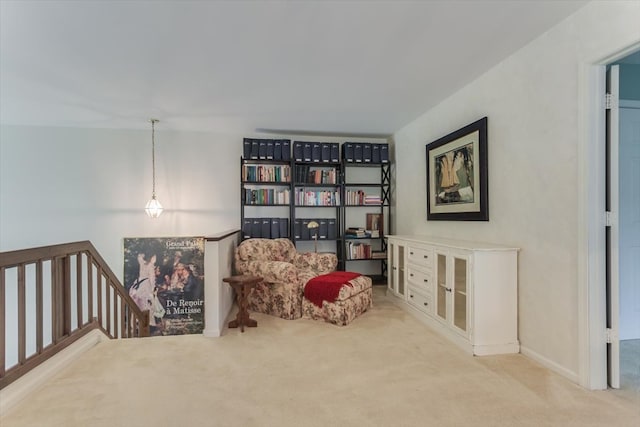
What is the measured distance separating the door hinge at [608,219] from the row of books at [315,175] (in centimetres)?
344

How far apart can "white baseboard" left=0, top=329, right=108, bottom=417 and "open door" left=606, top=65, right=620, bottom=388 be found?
368 cm

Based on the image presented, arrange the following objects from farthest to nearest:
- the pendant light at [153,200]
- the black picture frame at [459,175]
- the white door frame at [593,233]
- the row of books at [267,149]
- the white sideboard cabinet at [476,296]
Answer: the row of books at [267,149]
the pendant light at [153,200]
the black picture frame at [459,175]
the white sideboard cabinet at [476,296]
the white door frame at [593,233]

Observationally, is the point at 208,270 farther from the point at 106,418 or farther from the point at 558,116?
the point at 558,116

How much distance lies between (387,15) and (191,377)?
9.22ft

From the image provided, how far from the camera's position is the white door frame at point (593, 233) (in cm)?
200

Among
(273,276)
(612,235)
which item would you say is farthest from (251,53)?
(612,235)

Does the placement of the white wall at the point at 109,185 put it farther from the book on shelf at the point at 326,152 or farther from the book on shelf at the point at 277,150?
the book on shelf at the point at 326,152

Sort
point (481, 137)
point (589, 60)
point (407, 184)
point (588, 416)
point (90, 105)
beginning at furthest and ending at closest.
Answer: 1. point (407, 184)
2. point (90, 105)
3. point (481, 137)
4. point (589, 60)
5. point (588, 416)

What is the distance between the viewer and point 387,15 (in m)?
2.09

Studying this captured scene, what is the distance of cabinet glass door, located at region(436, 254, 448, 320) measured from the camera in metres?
2.97

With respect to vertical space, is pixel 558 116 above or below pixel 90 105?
below

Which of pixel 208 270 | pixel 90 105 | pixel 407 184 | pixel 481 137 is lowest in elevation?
pixel 208 270

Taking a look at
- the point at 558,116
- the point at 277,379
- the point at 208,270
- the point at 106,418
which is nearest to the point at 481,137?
the point at 558,116

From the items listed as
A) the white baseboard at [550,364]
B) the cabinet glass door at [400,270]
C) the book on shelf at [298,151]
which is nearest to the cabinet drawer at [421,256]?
the cabinet glass door at [400,270]
